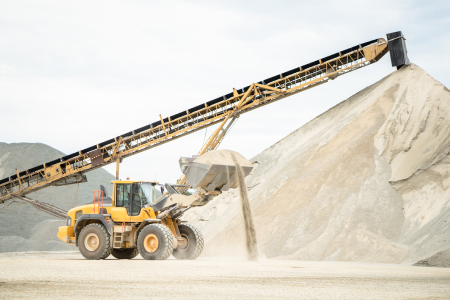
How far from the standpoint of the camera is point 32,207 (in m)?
38.4

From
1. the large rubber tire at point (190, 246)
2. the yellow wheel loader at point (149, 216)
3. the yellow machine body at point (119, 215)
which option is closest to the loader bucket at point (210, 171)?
the yellow wheel loader at point (149, 216)

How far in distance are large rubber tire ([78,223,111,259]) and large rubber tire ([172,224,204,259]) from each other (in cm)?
222

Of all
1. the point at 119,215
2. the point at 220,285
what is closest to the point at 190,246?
the point at 119,215

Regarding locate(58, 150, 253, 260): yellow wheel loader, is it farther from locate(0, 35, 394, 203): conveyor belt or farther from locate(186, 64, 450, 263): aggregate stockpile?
locate(0, 35, 394, 203): conveyor belt

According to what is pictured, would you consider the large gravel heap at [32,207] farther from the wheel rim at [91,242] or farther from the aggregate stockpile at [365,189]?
the wheel rim at [91,242]

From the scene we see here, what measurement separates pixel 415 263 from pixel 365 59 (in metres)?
12.3

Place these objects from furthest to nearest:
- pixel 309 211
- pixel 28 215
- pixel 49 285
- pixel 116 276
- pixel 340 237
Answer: pixel 28 215 → pixel 309 211 → pixel 340 237 → pixel 116 276 → pixel 49 285

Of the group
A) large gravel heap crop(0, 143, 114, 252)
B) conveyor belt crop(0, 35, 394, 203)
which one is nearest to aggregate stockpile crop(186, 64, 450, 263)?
conveyor belt crop(0, 35, 394, 203)

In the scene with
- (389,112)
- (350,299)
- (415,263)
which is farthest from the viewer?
(389,112)

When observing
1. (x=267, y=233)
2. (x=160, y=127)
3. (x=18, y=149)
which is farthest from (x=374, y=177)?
(x=18, y=149)

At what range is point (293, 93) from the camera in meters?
22.5

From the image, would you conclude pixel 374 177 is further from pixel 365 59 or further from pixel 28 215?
pixel 28 215

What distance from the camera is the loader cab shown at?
45.7 ft

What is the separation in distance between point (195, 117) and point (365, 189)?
9546mm
